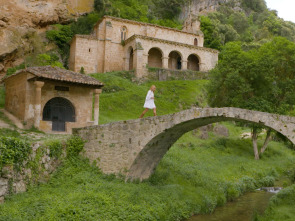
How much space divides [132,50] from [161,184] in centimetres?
2909

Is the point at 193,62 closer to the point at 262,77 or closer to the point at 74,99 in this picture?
the point at 262,77

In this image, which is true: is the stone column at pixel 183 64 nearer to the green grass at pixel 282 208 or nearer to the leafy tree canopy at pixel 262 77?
the leafy tree canopy at pixel 262 77

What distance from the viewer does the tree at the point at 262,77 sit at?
21706 millimetres

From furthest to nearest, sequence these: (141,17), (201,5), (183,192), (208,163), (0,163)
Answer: (201,5), (141,17), (208,163), (183,192), (0,163)

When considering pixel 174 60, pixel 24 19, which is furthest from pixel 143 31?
pixel 24 19

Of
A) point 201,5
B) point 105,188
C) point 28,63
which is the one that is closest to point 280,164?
point 105,188

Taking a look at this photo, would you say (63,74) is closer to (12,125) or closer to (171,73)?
(12,125)

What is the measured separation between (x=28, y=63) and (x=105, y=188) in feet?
81.2

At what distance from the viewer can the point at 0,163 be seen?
9445mm

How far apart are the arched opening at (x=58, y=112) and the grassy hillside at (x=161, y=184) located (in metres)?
5.03

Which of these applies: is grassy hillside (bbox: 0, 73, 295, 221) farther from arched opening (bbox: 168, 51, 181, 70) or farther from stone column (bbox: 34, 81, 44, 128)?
arched opening (bbox: 168, 51, 181, 70)

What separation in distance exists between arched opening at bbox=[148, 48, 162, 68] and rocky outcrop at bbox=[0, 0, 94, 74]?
12.5 m

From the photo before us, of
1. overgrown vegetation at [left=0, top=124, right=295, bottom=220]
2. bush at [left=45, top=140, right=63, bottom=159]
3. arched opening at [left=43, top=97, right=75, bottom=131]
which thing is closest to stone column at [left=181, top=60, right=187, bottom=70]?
overgrown vegetation at [left=0, top=124, right=295, bottom=220]

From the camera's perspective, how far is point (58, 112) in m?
19.2
